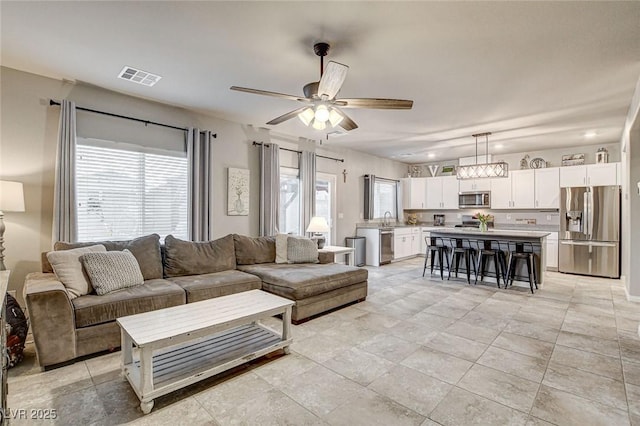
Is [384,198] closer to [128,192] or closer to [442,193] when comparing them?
[442,193]

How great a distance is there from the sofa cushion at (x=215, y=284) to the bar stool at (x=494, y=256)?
393 centimetres

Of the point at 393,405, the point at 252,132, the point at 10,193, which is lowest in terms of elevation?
the point at 393,405

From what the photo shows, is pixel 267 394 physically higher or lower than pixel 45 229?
lower

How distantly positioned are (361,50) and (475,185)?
6239mm

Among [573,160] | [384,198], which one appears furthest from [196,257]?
[573,160]

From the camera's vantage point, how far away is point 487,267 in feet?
19.0

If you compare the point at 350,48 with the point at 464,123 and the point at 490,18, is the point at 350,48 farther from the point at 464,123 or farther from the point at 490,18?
the point at 464,123

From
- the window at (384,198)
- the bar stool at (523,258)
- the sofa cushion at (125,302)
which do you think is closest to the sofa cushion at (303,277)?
the sofa cushion at (125,302)

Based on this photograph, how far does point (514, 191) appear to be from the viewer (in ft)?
24.0

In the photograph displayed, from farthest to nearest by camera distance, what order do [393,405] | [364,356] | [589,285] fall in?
[589,285] → [364,356] → [393,405]

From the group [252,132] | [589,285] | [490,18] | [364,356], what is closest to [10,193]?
[252,132]

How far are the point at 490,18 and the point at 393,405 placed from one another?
9.36 feet

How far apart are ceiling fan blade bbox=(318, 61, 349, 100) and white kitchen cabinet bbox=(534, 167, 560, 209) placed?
250 inches

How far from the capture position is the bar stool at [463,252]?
18.8 feet
